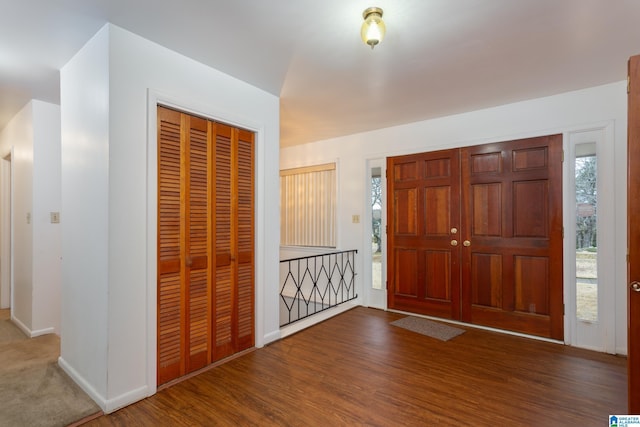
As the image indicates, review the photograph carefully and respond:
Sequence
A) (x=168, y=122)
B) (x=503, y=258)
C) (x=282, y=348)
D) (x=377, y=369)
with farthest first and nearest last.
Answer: (x=503, y=258)
(x=282, y=348)
(x=377, y=369)
(x=168, y=122)

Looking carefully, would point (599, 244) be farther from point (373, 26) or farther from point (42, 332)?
point (42, 332)

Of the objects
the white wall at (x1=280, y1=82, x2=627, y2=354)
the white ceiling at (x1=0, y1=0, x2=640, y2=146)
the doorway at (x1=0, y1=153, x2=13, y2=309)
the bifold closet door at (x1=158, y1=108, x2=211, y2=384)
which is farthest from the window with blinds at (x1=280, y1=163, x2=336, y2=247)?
the doorway at (x1=0, y1=153, x2=13, y2=309)

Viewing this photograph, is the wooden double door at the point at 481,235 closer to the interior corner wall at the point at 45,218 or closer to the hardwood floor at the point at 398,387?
the hardwood floor at the point at 398,387

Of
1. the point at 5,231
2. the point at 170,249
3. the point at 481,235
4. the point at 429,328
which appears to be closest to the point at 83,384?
the point at 170,249

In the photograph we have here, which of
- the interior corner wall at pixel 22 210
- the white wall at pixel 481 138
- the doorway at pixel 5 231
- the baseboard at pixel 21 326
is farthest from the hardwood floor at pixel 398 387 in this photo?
the doorway at pixel 5 231

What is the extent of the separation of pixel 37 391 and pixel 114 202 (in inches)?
57.7

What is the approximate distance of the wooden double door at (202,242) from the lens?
2.29m

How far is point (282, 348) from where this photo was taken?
296cm

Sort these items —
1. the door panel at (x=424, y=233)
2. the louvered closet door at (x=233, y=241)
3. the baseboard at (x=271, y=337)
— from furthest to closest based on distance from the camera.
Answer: the door panel at (x=424, y=233) < the baseboard at (x=271, y=337) < the louvered closet door at (x=233, y=241)

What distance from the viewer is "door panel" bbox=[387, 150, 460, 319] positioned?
12.2 feet

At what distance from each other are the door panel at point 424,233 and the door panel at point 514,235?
5.6 inches

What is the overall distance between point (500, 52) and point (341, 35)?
1.21 metres

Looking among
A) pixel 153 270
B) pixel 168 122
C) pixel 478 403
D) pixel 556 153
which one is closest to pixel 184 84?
pixel 168 122

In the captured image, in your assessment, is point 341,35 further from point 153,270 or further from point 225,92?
point 153,270
